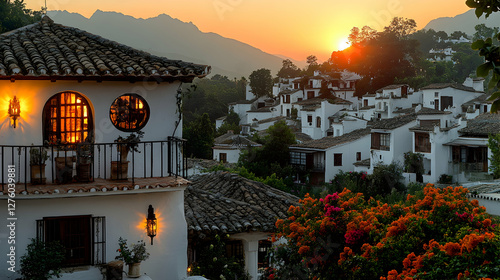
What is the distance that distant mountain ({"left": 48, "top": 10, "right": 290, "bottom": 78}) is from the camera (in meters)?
55.9

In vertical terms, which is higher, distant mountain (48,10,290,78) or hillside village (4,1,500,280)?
distant mountain (48,10,290,78)

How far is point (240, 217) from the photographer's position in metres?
14.1

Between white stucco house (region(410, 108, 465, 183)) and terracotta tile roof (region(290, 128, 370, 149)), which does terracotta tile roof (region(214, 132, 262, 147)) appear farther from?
white stucco house (region(410, 108, 465, 183))

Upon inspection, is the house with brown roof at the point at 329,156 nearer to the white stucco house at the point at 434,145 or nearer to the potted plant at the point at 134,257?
the white stucco house at the point at 434,145

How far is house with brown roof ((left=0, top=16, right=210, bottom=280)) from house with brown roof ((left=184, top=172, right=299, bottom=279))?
2.32 m

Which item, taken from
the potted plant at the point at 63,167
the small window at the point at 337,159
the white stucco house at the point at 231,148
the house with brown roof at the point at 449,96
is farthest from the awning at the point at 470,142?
the potted plant at the point at 63,167

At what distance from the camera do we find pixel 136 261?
34.3 feet

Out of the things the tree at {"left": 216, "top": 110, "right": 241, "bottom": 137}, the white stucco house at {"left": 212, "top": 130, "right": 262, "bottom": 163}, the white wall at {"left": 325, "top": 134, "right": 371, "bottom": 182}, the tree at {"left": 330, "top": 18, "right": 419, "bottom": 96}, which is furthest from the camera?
the tree at {"left": 330, "top": 18, "right": 419, "bottom": 96}

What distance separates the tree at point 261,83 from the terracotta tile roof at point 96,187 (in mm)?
75393

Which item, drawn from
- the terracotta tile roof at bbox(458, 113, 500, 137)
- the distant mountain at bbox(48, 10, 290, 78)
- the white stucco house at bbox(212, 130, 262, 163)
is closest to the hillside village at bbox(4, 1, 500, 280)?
the terracotta tile roof at bbox(458, 113, 500, 137)

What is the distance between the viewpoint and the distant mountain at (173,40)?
55875mm

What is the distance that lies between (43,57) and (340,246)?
246 inches

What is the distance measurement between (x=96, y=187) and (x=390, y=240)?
4.86 m

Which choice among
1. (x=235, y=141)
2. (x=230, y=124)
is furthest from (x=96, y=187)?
(x=230, y=124)
